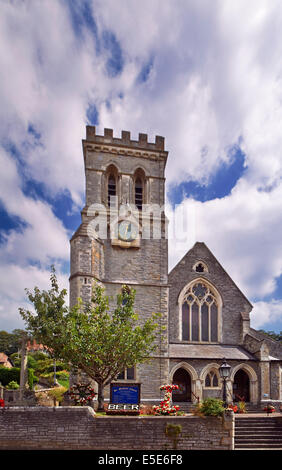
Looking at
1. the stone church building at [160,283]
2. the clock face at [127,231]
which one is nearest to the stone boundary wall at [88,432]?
the stone church building at [160,283]

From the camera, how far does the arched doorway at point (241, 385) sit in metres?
23.1

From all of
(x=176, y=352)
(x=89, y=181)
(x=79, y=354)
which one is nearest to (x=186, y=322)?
(x=176, y=352)

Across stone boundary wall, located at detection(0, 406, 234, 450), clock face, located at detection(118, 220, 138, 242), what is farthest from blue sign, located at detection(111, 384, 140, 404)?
clock face, located at detection(118, 220, 138, 242)

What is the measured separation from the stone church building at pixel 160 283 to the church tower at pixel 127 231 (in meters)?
0.06

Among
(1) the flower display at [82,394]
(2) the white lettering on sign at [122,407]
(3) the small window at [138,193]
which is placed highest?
(3) the small window at [138,193]

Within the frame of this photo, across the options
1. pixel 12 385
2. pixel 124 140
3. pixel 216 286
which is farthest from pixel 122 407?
pixel 12 385

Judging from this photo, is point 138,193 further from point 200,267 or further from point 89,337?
point 89,337

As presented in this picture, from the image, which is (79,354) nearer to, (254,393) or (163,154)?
(254,393)

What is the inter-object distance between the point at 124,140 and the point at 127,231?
6.86 m

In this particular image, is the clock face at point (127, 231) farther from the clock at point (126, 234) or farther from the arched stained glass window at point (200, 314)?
the arched stained glass window at point (200, 314)

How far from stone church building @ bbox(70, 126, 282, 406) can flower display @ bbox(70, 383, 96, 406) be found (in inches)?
142

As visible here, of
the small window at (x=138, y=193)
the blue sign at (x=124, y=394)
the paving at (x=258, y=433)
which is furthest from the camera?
the small window at (x=138, y=193)

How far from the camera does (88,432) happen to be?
526 inches

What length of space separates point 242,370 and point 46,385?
21162 mm
